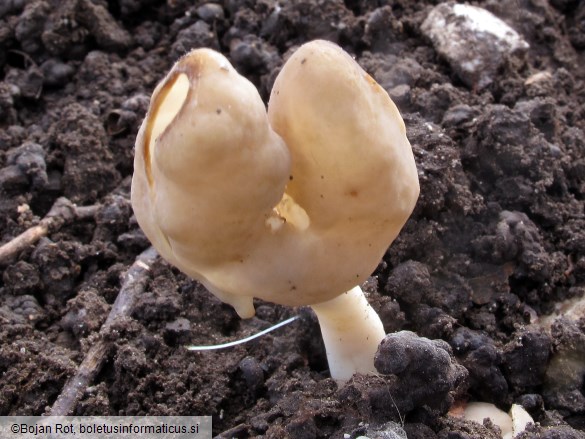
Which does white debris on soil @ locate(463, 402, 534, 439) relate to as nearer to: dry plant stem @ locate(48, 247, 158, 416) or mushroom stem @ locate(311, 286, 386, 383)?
mushroom stem @ locate(311, 286, 386, 383)

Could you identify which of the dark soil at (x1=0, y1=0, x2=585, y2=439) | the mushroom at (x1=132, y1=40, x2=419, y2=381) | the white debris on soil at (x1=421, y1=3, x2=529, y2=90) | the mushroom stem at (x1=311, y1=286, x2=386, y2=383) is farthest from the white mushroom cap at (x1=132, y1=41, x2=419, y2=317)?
the white debris on soil at (x1=421, y1=3, x2=529, y2=90)

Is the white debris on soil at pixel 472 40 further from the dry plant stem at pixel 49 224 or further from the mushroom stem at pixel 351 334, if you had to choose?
the dry plant stem at pixel 49 224

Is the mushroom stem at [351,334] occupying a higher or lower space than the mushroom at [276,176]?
lower

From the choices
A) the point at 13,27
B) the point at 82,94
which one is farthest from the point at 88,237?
the point at 13,27

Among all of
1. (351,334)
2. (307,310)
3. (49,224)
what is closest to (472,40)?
(307,310)

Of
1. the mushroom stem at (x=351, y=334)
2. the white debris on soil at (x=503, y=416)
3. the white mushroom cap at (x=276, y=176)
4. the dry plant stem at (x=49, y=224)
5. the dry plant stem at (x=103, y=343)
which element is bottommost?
the dry plant stem at (x=49, y=224)

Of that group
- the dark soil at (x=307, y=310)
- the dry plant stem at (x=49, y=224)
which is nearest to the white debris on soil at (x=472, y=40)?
the dark soil at (x=307, y=310)

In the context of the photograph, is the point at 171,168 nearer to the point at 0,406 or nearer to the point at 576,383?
the point at 0,406
